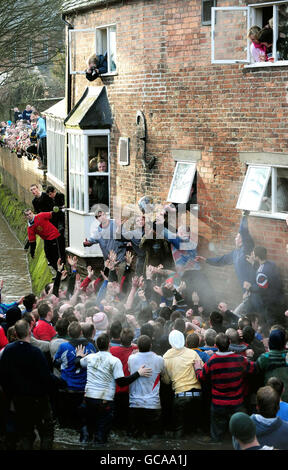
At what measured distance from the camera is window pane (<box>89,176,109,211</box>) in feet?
53.5

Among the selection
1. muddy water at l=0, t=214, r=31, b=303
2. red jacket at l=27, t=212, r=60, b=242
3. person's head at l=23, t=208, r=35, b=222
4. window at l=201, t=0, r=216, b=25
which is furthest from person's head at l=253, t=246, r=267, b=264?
muddy water at l=0, t=214, r=31, b=303

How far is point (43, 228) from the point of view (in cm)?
1647

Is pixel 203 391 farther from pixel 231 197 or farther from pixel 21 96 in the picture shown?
pixel 21 96

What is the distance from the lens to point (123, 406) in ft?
29.7

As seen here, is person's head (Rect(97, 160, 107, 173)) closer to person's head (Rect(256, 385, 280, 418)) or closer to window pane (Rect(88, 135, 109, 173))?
window pane (Rect(88, 135, 109, 173))

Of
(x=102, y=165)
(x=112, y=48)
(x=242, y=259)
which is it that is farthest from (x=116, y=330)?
(x=112, y=48)

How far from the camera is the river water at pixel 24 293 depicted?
873 centimetres

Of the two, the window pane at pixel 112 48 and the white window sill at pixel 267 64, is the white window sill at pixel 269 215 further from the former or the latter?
the window pane at pixel 112 48

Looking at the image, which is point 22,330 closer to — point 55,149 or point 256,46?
point 256,46

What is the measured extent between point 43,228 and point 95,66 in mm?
3515

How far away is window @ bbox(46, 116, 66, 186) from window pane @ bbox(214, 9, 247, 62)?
9.71m

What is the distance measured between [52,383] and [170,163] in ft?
21.7

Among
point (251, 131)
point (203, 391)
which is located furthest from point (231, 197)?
point (203, 391)

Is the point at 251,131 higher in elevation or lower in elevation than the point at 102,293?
higher
